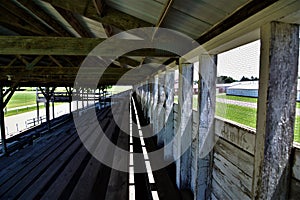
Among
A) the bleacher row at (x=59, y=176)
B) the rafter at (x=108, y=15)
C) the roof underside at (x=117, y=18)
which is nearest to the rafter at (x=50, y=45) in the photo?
the roof underside at (x=117, y=18)

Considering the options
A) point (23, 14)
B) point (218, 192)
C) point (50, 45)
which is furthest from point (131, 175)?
point (23, 14)

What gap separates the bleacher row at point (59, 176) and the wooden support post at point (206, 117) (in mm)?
1353

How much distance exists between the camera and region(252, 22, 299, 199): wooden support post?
0.96 m

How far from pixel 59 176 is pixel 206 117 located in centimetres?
325

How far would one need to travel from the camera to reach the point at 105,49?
2.11 m

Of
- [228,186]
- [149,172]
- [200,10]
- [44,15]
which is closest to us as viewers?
[200,10]

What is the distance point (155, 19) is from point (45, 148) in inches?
222

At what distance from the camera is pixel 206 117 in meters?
2.00

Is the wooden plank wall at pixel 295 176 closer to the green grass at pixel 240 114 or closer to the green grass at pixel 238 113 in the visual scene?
the green grass at pixel 240 114

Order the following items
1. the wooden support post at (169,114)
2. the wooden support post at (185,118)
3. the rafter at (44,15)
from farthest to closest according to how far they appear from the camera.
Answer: the wooden support post at (169,114) → the wooden support post at (185,118) → the rafter at (44,15)

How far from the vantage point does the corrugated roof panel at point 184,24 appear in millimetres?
1522

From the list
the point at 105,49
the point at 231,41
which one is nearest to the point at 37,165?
the point at 105,49

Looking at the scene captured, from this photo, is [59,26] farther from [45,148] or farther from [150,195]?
[45,148]

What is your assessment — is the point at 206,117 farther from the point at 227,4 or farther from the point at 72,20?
the point at 72,20
